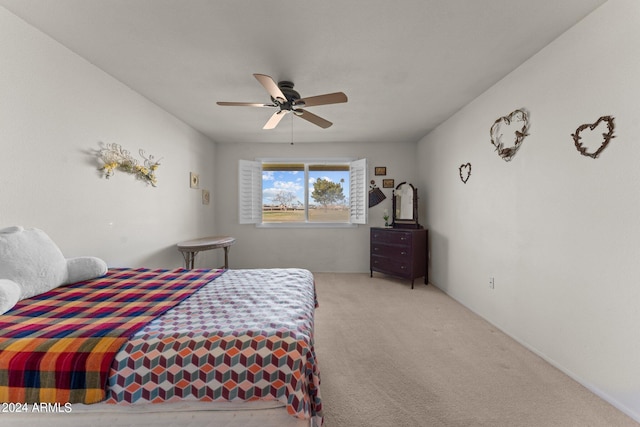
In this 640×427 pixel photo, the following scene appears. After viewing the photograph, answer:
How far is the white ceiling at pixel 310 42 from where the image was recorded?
167 centimetres

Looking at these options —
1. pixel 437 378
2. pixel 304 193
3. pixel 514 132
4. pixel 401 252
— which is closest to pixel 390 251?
pixel 401 252

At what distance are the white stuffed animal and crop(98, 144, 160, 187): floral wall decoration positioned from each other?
3.02 ft

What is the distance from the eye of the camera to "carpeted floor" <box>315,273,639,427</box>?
1.53 meters

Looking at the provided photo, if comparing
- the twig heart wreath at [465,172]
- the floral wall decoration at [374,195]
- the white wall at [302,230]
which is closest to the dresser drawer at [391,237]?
the white wall at [302,230]

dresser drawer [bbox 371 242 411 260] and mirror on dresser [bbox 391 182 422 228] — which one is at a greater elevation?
mirror on dresser [bbox 391 182 422 228]

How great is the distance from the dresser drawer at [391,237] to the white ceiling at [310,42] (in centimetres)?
186

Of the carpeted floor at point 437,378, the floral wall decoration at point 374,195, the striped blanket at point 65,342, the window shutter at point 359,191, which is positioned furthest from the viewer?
the floral wall decoration at point 374,195

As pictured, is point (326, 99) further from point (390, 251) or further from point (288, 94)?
point (390, 251)

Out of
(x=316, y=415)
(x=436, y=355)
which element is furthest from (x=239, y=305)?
(x=436, y=355)

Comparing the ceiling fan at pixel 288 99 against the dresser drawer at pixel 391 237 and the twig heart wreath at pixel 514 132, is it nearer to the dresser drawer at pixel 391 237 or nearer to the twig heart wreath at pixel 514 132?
the twig heart wreath at pixel 514 132

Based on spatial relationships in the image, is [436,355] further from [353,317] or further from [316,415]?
[316,415]

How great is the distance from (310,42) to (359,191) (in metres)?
3.04

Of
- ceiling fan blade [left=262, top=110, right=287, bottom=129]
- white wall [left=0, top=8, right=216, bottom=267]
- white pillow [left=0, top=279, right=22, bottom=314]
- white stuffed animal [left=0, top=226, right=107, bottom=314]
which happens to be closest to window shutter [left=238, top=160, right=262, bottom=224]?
white wall [left=0, top=8, right=216, bottom=267]

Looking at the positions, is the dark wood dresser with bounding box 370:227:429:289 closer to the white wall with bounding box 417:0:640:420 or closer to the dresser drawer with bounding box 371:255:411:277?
the dresser drawer with bounding box 371:255:411:277
